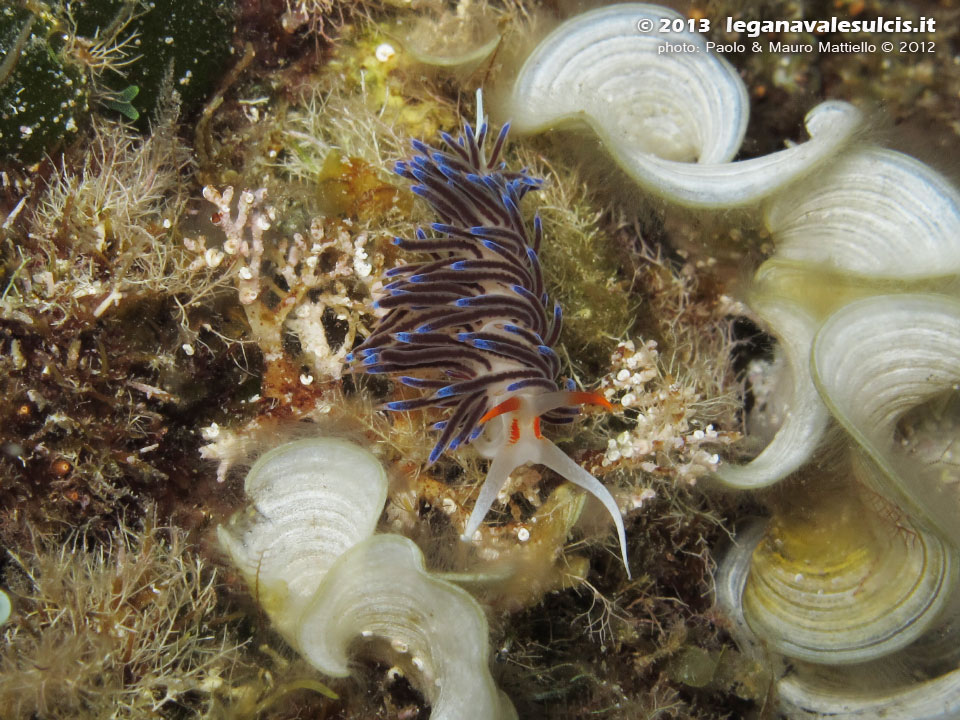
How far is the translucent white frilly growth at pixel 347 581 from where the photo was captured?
2.22m

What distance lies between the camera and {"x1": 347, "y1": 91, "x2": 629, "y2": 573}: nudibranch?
2.40 metres

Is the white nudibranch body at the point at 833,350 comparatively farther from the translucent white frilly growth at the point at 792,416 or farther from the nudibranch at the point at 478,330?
the nudibranch at the point at 478,330

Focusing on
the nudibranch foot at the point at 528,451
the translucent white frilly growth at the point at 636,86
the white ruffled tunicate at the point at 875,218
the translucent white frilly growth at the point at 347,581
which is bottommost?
the translucent white frilly growth at the point at 347,581

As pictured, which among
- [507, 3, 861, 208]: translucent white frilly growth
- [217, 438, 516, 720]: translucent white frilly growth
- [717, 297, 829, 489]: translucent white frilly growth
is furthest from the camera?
[507, 3, 861, 208]: translucent white frilly growth

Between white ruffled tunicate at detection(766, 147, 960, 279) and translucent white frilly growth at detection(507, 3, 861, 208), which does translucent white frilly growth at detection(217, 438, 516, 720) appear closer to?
translucent white frilly growth at detection(507, 3, 861, 208)

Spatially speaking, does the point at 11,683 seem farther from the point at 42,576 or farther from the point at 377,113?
the point at 377,113

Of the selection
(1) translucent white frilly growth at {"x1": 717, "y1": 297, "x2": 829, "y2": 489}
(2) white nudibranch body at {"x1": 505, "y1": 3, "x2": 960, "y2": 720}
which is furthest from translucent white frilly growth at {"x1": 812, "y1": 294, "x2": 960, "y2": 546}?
(1) translucent white frilly growth at {"x1": 717, "y1": 297, "x2": 829, "y2": 489}

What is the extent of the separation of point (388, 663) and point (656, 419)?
1.67 m

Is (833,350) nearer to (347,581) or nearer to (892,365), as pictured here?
(892,365)

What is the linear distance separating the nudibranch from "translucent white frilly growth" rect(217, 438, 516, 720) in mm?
329

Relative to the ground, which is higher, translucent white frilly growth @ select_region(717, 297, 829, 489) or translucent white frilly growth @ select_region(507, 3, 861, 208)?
translucent white frilly growth @ select_region(507, 3, 861, 208)

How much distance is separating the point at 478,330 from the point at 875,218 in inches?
76.8

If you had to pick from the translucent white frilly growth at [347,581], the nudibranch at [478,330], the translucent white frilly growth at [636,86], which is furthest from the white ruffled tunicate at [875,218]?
the translucent white frilly growth at [347,581]

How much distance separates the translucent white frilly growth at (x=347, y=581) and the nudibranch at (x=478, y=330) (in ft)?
1.08
